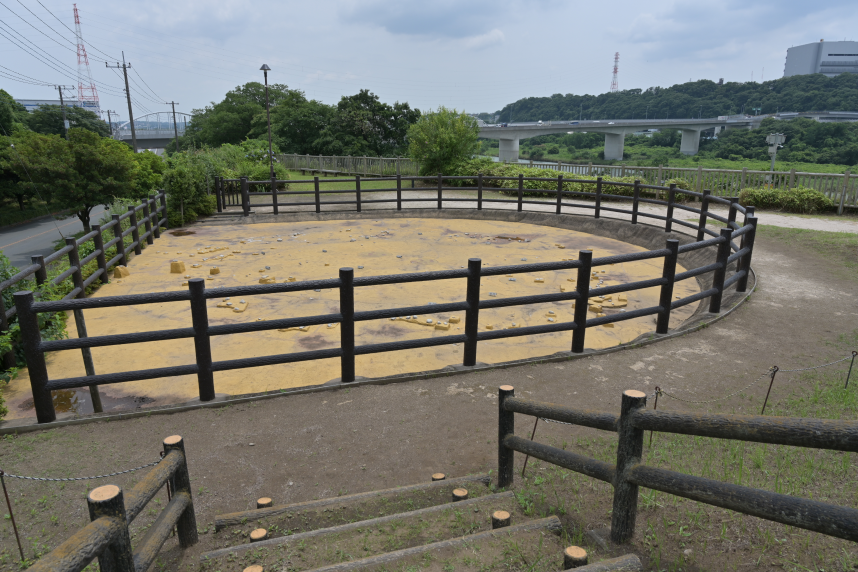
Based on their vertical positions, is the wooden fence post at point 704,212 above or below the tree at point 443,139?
below

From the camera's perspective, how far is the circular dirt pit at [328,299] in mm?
7301

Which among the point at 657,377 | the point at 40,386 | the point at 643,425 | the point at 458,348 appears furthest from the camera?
the point at 458,348

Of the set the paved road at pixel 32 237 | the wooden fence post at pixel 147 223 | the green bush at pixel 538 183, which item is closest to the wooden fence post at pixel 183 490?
the wooden fence post at pixel 147 223

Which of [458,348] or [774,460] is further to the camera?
[458,348]

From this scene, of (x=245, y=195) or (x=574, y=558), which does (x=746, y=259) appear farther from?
(x=245, y=195)

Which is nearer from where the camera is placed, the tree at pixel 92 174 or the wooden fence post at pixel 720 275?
the wooden fence post at pixel 720 275

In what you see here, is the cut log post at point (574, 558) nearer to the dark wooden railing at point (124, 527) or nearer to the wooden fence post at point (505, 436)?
the wooden fence post at point (505, 436)

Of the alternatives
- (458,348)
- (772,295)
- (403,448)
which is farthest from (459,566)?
(772,295)

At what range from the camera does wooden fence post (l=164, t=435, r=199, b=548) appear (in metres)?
2.83

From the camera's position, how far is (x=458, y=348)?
812 centimetres

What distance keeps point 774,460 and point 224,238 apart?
15.5m

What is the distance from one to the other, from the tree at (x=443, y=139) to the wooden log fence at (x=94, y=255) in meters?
14.7

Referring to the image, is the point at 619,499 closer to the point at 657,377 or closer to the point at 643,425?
the point at 643,425

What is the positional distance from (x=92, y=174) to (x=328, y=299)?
617 inches
